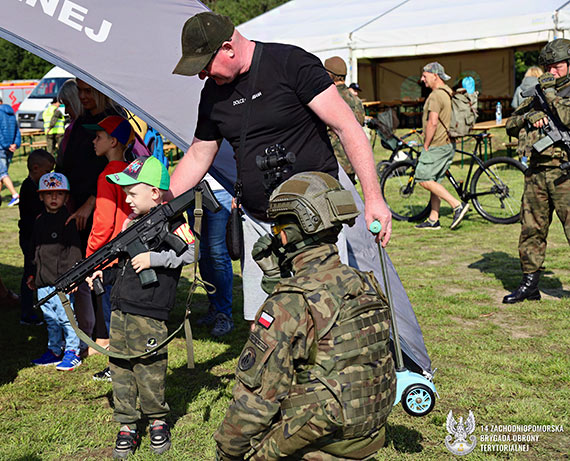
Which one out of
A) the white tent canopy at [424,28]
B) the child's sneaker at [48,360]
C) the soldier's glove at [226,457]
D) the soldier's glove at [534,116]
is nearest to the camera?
the soldier's glove at [226,457]

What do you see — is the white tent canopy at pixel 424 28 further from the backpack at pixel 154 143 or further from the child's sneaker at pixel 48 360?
the child's sneaker at pixel 48 360

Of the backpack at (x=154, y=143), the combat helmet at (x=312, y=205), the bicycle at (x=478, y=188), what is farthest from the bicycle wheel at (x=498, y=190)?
the combat helmet at (x=312, y=205)

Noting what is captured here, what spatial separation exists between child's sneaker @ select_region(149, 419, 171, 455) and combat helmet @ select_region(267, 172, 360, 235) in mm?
1874

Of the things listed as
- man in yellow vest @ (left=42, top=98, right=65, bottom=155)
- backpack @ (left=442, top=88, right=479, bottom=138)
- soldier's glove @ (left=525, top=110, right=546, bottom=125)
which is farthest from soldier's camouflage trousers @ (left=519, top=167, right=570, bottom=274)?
man in yellow vest @ (left=42, top=98, right=65, bottom=155)

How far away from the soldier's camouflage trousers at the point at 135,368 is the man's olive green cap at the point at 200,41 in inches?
58.4

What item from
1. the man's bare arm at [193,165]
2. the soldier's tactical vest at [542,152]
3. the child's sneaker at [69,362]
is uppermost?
the man's bare arm at [193,165]

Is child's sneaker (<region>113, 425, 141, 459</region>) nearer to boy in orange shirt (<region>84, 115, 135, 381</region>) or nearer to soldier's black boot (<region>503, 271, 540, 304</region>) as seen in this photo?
boy in orange shirt (<region>84, 115, 135, 381</region>)

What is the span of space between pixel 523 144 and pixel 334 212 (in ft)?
14.5

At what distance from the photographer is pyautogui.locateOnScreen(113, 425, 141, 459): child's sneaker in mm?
3982

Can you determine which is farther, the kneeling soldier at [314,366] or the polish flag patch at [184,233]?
the polish flag patch at [184,233]

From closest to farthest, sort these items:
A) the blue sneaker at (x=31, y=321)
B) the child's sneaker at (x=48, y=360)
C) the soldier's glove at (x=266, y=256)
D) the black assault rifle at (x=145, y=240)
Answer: the soldier's glove at (x=266, y=256) < the black assault rifle at (x=145, y=240) < the child's sneaker at (x=48, y=360) < the blue sneaker at (x=31, y=321)

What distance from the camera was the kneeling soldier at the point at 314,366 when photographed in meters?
2.54

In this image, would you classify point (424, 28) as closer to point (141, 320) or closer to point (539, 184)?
point (539, 184)

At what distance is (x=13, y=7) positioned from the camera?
409cm
